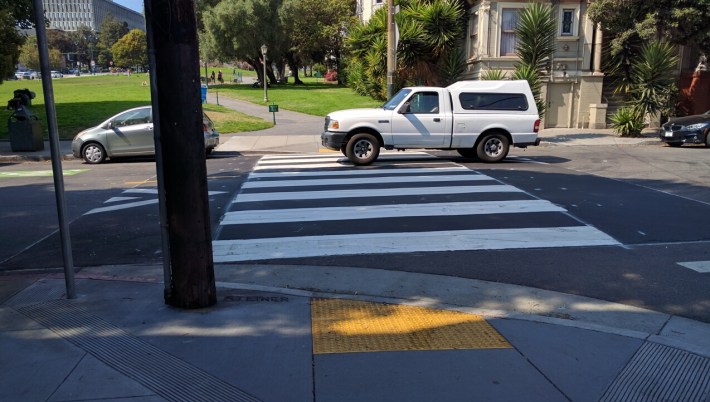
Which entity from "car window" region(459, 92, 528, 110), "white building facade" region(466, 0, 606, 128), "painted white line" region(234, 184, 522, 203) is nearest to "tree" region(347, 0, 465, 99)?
"white building facade" region(466, 0, 606, 128)

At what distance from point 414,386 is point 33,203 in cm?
905

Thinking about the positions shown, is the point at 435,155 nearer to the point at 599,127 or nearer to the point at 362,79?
the point at 599,127

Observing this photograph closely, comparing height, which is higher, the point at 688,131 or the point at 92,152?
the point at 688,131

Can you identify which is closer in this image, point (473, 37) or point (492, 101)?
point (492, 101)

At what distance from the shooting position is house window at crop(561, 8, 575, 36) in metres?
24.3

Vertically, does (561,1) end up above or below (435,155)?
above

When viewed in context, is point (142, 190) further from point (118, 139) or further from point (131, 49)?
point (131, 49)

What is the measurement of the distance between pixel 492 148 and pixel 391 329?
11.1 metres

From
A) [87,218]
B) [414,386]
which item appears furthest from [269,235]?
[414,386]

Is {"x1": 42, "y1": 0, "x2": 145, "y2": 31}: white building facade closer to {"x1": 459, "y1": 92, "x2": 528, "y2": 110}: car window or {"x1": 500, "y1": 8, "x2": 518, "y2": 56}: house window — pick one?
{"x1": 500, "y1": 8, "x2": 518, "y2": 56}: house window

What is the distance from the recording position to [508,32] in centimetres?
2436

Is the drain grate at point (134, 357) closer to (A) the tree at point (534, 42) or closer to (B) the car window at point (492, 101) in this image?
(B) the car window at point (492, 101)

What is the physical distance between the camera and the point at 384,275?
6.07m

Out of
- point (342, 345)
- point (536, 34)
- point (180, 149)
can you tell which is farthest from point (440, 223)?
point (536, 34)
